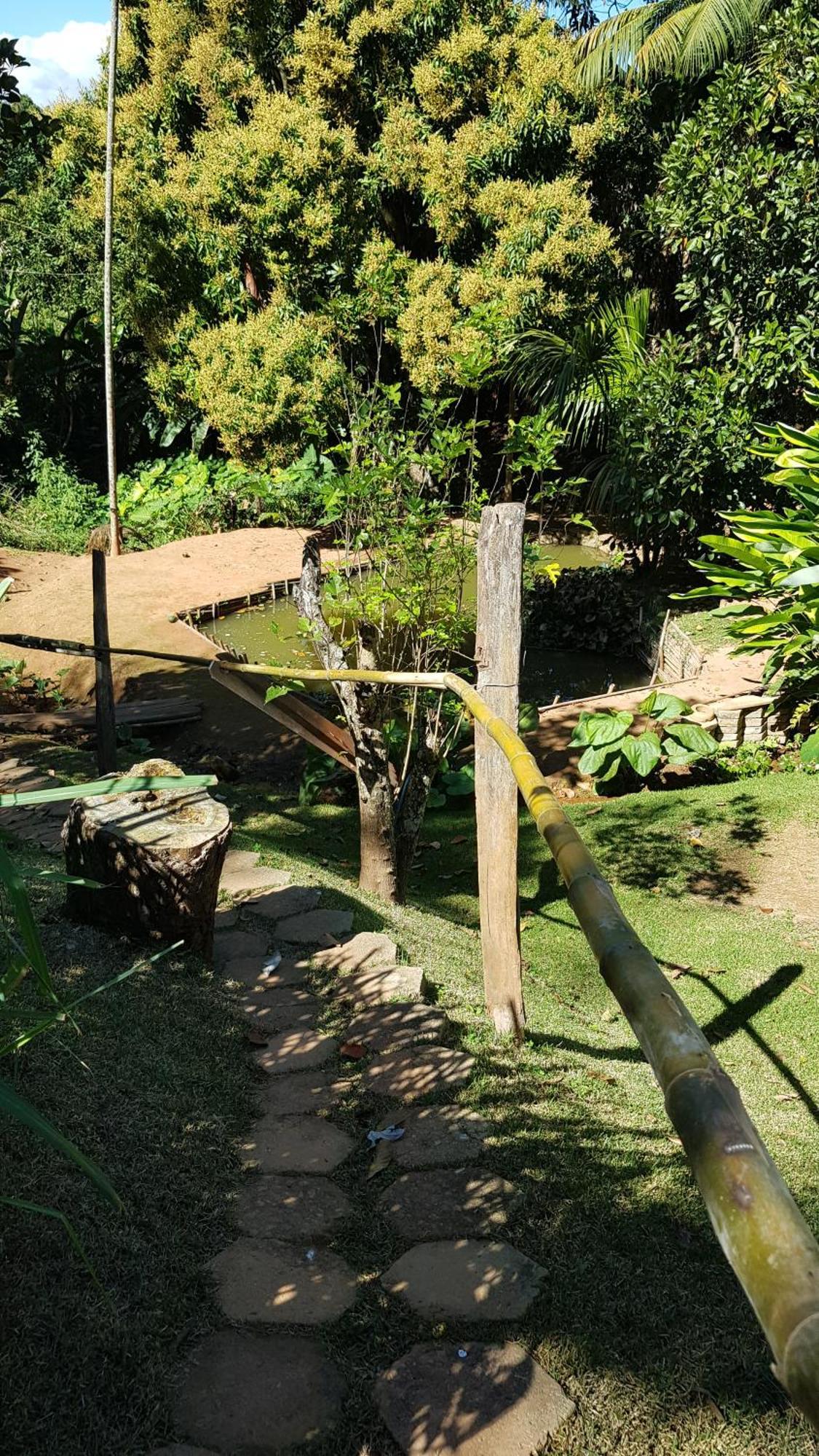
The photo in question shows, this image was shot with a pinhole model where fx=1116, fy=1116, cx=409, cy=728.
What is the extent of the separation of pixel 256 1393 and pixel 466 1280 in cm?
54

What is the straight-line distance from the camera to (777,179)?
448 inches

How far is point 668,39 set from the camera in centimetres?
1585

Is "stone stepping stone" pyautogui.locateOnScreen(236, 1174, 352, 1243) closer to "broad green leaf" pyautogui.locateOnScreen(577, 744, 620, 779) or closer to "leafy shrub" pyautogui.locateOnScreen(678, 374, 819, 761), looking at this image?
"leafy shrub" pyautogui.locateOnScreen(678, 374, 819, 761)

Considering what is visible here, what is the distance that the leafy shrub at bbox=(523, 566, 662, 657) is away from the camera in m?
13.5

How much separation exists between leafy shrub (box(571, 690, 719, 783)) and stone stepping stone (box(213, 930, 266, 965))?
14.2 feet

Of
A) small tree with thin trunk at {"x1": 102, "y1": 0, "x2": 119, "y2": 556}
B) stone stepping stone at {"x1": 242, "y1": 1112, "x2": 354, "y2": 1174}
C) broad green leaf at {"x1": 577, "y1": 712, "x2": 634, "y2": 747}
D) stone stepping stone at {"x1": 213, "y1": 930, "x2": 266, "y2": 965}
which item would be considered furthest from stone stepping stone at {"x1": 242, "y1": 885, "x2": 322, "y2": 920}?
small tree with thin trunk at {"x1": 102, "y1": 0, "x2": 119, "y2": 556}

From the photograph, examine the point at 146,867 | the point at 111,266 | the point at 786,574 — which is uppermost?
the point at 111,266

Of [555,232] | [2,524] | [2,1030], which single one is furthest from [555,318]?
[2,1030]

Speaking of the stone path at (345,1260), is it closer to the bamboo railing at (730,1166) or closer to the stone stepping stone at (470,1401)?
the stone stepping stone at (470,1401)

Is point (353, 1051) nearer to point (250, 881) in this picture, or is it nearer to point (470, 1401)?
point (470, 1401)

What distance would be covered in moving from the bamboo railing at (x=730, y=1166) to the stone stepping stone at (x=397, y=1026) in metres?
2.19

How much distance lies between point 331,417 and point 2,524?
18.0ft

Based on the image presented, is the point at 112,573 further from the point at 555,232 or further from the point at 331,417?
the point at 555,232

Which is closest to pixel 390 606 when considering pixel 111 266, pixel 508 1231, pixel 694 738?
pixel 694 738
